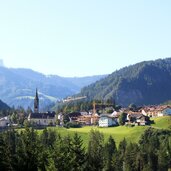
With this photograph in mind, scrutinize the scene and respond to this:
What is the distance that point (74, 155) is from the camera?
5406 centimetres

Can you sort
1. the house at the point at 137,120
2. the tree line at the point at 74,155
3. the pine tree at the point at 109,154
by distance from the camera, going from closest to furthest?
the tree line at the point at 74,155, the pine tree at the point at 109,154, the house at the point at 137,120

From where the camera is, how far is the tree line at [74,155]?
5147cm

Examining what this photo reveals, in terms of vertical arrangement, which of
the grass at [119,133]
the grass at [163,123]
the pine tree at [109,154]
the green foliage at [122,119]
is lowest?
the pine tree at [109,154]

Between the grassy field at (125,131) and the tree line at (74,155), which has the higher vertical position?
the grassy field at (125,131)

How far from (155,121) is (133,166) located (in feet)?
264

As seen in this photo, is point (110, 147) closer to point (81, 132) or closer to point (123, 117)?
point (81, 132)

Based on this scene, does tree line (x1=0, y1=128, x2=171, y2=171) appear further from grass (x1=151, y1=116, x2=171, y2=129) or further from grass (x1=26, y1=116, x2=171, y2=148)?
grass (x1=151, y1=116, x2=171, y2=129)

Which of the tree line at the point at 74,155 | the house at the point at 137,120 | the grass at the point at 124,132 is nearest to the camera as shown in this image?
the tree line at the point at 74,155

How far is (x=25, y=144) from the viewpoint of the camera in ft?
173

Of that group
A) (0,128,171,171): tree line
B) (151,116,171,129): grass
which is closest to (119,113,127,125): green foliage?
(151,116,171,129): grass

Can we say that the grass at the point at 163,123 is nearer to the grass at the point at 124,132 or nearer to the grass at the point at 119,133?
the grass at the point at 124,132

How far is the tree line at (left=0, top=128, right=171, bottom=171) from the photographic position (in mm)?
51469

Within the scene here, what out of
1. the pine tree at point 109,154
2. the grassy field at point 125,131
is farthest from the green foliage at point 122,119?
the pine tree at point 109,154

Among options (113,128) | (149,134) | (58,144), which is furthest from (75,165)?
(113,128)
